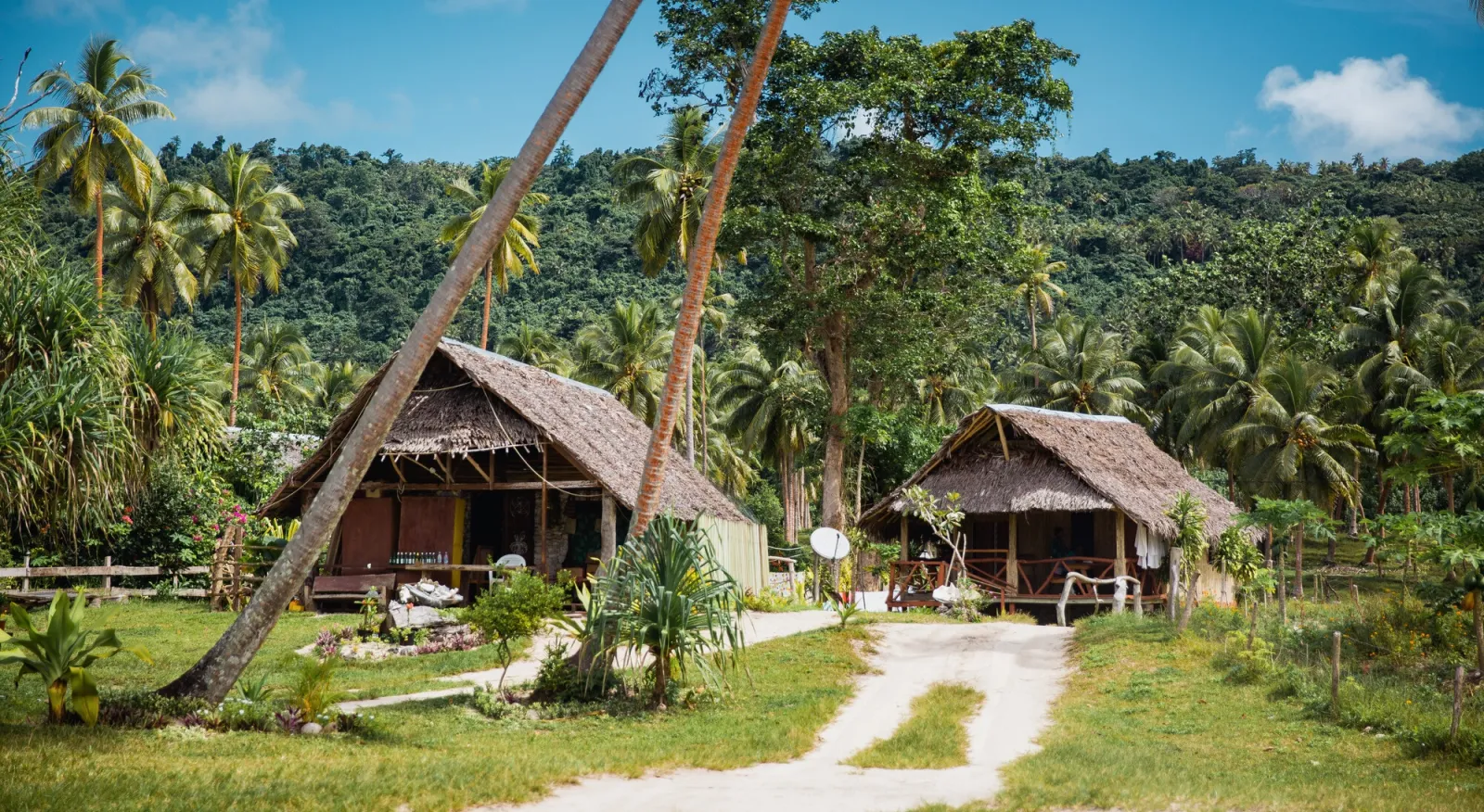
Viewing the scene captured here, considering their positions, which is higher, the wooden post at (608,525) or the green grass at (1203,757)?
the wooden post at (608,525)

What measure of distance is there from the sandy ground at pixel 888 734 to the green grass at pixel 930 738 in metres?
0.13

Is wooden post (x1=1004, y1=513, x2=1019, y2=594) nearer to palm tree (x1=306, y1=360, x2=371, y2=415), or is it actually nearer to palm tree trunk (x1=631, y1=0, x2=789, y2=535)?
palm tree trunk (x1=631, y1=0, x2=789, y2=535)

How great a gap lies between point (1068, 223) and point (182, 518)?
5829 centimetres

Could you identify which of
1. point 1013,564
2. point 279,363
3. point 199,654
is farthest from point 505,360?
point 279,363

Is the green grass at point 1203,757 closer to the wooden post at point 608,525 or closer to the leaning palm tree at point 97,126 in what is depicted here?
the wooden post at point 608,525

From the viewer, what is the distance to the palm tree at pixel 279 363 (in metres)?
46.3

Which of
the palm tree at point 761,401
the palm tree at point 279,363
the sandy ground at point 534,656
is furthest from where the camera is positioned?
the palm tree at point 279,363

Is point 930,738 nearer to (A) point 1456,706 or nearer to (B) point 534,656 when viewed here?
(A) point 1456,706

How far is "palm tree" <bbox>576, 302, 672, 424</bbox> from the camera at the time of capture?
38.7 m

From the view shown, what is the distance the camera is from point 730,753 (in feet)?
32.0

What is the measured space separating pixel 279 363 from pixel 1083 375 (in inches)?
1223

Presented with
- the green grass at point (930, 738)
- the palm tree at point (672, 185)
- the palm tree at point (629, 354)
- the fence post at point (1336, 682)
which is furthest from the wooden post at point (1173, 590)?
the palm tree at point (629, 354)

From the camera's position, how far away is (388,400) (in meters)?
9.91

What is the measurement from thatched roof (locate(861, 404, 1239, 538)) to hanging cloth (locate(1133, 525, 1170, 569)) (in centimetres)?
27
